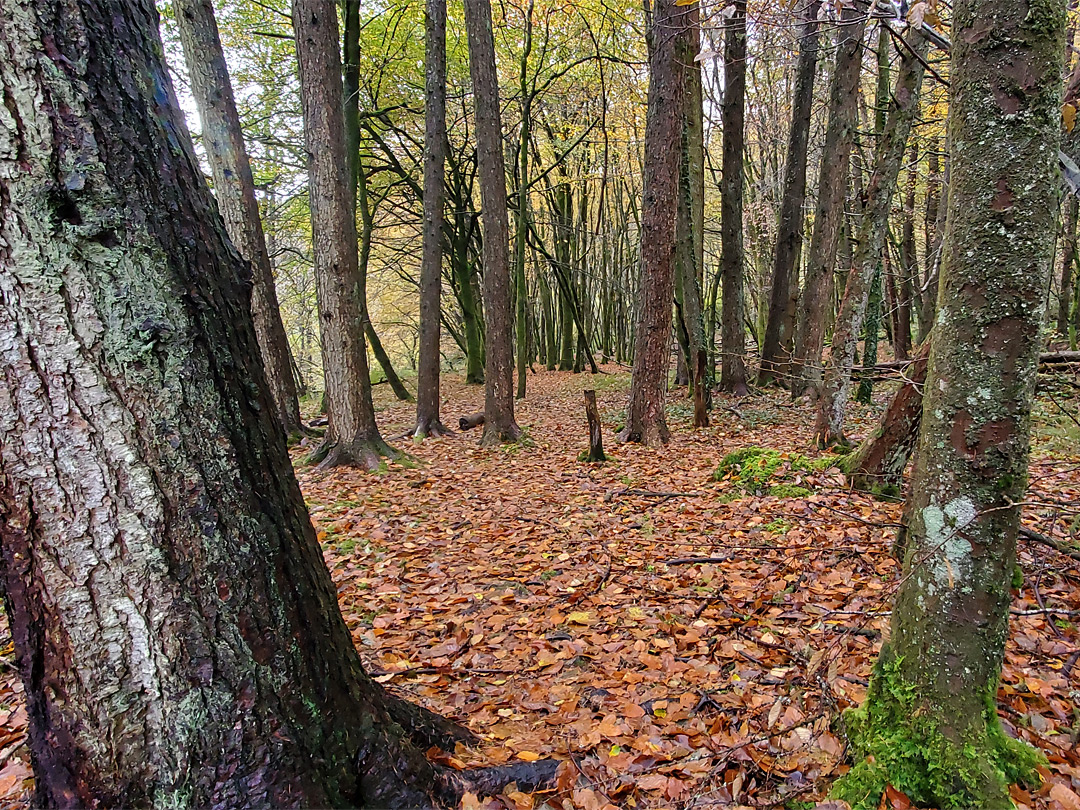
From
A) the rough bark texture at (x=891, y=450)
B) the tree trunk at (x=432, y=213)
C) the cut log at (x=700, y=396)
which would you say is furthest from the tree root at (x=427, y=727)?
the cut log at (x=700, y=396)

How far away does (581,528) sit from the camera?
5363 mm

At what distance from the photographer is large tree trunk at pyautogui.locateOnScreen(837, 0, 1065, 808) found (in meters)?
1.58

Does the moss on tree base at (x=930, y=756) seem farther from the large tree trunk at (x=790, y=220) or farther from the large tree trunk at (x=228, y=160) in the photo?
the large tree trunk at (x=790, y=220)

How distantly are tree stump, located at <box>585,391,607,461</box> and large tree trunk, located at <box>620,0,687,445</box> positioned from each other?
3.43 ft

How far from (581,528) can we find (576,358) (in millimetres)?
18103

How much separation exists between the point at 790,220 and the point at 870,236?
6229mm

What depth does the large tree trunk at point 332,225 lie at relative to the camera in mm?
6918

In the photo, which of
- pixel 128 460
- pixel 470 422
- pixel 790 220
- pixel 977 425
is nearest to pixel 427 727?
pixel 128 460

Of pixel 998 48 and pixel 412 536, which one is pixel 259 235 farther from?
pixel 998 48

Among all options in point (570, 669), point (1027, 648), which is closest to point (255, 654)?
point (570, 669)

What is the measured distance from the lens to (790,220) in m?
12.0

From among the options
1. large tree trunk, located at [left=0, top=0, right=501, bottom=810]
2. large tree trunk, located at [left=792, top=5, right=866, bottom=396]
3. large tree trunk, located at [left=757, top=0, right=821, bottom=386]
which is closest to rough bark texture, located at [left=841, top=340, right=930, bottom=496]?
large tree trunk, located at [left=792, top=5, right=866, bottom=396]

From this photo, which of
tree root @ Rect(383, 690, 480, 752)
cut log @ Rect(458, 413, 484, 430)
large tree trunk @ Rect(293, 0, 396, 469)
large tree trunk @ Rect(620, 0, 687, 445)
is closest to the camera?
tree root @ Rect(383, 690, 480, 752)

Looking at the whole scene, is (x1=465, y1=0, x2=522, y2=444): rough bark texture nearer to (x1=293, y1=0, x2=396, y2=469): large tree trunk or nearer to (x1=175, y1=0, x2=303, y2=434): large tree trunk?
(x1=293, y1=0, x2=396, y2=469): large tree trunk
